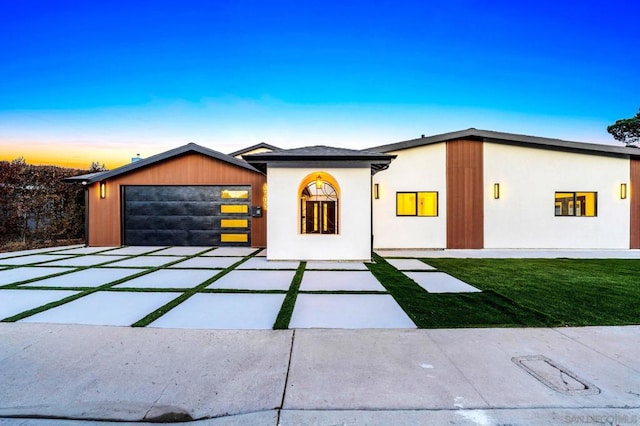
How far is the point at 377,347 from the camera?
285 cm

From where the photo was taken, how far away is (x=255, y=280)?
5.67 meters

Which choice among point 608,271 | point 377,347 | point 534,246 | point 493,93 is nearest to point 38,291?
point 377,347

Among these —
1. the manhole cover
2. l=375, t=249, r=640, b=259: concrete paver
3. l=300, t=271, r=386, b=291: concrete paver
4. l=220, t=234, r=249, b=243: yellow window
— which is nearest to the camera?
the manhole cover

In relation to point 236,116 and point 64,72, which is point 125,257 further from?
point 236,116

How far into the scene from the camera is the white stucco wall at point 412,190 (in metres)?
10.4

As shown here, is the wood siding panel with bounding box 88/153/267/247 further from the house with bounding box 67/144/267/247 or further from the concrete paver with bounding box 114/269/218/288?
the concrete paver with bounding box 114/269/218/288

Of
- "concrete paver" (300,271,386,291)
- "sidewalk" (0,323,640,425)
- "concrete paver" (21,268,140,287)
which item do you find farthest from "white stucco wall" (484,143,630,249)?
"concrete paver" (21,268,140,287)

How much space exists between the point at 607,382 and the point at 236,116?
17.6m

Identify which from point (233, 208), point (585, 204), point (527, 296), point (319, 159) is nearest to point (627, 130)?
point (585, 204)

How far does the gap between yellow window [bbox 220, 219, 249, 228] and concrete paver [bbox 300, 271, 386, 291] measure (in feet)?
16.0

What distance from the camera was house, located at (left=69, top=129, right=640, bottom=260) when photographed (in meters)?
10.3

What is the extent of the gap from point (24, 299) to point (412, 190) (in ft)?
33.4

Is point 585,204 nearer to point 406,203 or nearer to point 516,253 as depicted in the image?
point 516,253

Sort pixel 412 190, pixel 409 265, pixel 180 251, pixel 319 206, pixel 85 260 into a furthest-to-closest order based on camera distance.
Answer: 1. pixel 412 190
2. pixel 180 251
3. pixel 319 206
4. pixel 85 260
5. pixel 409 265
